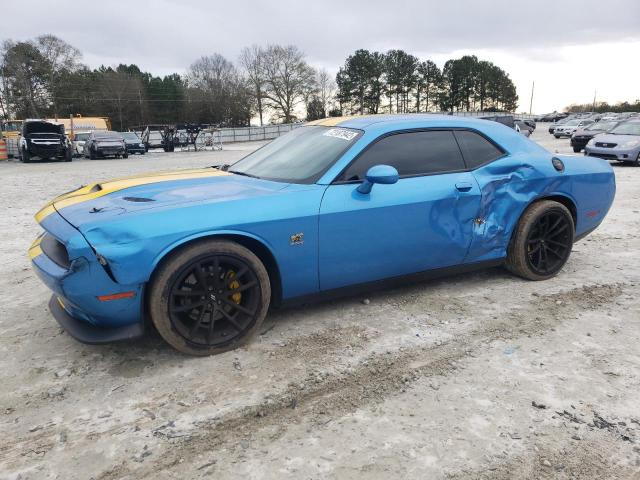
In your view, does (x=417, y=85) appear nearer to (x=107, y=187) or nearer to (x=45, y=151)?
(x=45, y=151)

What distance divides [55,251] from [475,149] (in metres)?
3.15

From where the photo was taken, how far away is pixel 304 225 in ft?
10.0

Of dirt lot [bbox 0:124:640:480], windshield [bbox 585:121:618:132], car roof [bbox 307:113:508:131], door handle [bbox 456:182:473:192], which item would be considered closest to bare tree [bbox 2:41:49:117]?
windshield [bbox 585:121:618:132]

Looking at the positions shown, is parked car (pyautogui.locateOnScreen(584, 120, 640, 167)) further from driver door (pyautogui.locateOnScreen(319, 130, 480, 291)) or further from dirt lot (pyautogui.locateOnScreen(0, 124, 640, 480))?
driver door (pyautogui.locateOnScreen(319, 130, 480, 291))

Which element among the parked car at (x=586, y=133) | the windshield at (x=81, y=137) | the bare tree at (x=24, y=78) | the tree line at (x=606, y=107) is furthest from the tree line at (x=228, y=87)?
the parked car at (x=586, y=133)

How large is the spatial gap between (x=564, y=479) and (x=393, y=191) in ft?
6.59

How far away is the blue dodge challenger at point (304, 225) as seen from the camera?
2.70 meters

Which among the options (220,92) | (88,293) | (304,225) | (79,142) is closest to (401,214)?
(304,225)

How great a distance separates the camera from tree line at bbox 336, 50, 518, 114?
252 feet

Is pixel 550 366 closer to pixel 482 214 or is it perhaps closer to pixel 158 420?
pixel 482 214

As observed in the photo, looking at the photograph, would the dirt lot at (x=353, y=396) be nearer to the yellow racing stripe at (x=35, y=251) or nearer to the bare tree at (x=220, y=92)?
the yellow racing stripe at (x=35, y=251)

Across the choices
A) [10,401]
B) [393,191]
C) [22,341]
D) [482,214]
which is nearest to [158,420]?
[10,401]

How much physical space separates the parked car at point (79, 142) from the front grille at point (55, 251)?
81.3 feet

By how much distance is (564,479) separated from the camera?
6.48 ft
